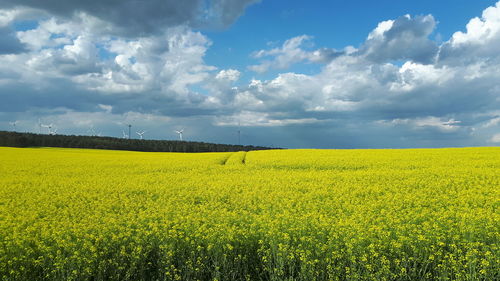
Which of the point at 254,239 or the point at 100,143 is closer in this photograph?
the point at 254,239

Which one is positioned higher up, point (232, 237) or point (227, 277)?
point (232, 237)

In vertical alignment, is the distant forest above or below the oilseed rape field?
above

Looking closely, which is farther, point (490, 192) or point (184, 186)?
point (184, 186)

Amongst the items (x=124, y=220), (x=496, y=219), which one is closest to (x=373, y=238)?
(x=496, y=219)

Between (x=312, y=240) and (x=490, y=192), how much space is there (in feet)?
47.2

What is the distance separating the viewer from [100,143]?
119m

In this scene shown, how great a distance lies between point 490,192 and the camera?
19188 mm

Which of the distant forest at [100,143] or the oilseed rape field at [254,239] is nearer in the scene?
the oilseed rape field at [254,239]

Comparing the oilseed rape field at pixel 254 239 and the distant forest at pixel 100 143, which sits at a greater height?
the distant forest at pixel 100 143

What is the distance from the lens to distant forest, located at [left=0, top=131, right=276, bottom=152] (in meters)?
107

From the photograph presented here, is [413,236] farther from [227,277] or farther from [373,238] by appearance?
[227,277]

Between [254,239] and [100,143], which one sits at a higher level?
[100,143]

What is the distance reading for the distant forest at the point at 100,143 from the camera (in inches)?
4202

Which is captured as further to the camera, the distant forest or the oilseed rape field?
the distant forest
